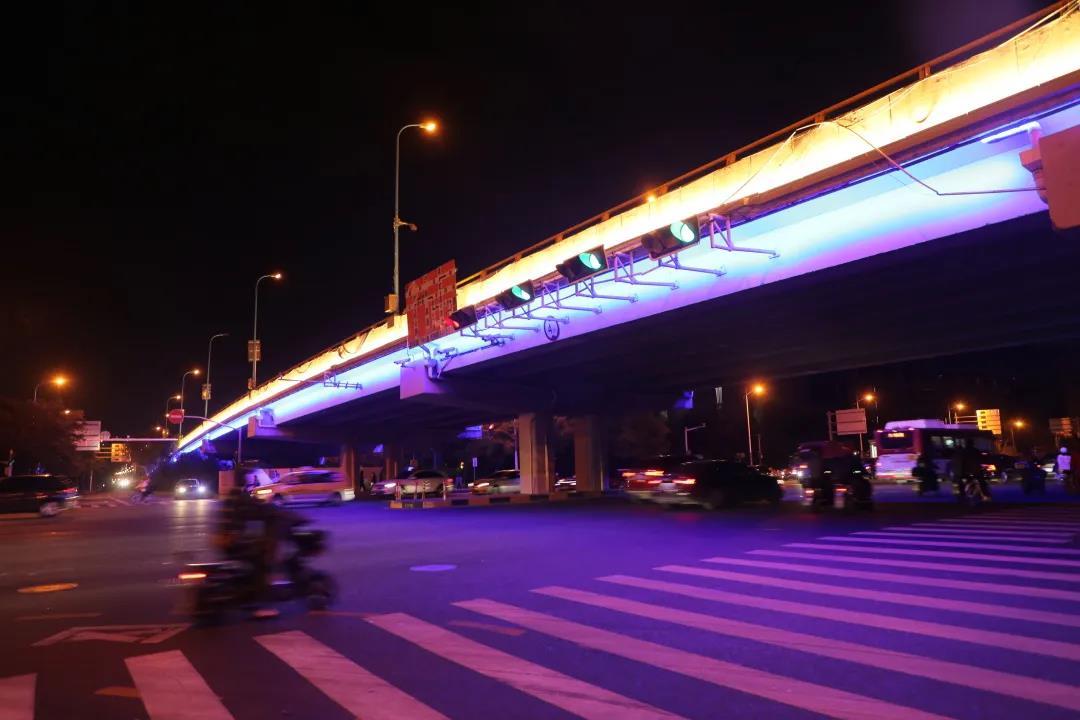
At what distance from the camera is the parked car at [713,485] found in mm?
23250

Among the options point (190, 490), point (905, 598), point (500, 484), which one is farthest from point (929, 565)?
point (190, 490)

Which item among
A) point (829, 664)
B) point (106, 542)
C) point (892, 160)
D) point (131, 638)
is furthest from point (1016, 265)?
point (106, 542)

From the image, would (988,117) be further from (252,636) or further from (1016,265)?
(252,636)

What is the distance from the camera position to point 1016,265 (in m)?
17.5

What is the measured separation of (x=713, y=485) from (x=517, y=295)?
879 centimetres

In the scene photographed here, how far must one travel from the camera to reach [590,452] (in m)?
42.1

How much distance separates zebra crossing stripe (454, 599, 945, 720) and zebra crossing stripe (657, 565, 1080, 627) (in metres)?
2.29

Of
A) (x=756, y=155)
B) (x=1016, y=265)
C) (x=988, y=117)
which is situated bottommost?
(x=1016, y=265)

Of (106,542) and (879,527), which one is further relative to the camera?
(106,542)

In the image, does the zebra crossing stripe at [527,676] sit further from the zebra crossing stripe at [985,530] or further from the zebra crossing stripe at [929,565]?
the zebra crossing stripe at [985,530]

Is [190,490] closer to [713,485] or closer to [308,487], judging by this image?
[308,487]

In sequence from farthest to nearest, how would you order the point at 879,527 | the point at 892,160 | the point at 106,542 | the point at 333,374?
the point at 333,374
the point at 106,542
the point at 879,527
the point at 892,160

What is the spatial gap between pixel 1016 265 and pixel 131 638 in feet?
62.0

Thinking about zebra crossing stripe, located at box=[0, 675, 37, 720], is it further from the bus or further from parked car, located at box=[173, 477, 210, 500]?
parked car, located at box=[173, 477, 210, 500]
